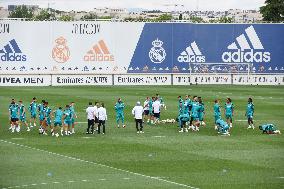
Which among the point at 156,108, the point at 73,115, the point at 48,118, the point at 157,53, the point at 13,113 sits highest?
the point at 157,53

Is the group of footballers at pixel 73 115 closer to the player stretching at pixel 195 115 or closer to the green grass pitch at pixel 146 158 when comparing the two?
the player stretching at pixel 195 115

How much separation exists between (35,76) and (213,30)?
66.5 ft

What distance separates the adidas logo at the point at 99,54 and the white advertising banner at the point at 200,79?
299 inches

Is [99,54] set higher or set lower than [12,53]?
higher

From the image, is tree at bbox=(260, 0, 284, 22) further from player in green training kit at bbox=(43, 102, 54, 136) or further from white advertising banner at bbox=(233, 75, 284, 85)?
player in green training kit at bbox=(43, 102, 54, 136)

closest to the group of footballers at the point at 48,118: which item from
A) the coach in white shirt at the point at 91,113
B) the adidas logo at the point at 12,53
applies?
the coach in white shirt at the point at 91,113

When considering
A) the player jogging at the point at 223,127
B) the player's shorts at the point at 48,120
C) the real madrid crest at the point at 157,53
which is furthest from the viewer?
the real madrid crest at the point at 157,53

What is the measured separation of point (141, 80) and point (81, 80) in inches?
254

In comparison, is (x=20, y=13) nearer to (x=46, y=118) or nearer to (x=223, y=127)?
(x=46, y=118)

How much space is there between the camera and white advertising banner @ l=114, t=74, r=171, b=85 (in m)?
88.2

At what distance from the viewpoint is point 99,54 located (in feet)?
288

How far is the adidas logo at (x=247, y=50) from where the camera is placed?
92.1m

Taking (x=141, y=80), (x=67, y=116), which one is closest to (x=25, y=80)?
(x=141, y=80)

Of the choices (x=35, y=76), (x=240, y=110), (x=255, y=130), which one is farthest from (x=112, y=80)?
(x=255, y=130)
